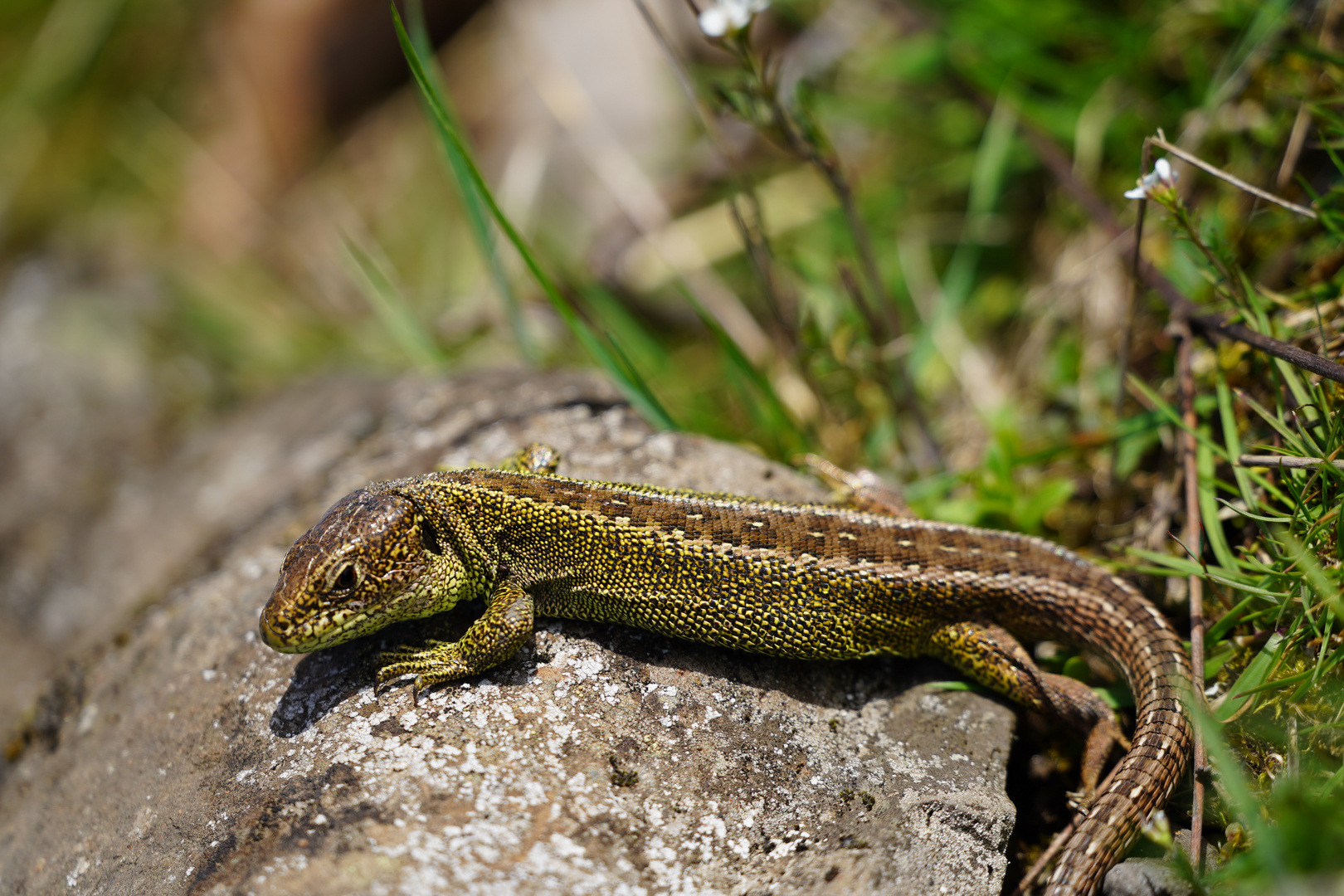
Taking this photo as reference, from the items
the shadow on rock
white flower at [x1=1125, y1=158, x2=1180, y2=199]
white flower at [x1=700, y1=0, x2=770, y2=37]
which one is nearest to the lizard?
the shadow on rock

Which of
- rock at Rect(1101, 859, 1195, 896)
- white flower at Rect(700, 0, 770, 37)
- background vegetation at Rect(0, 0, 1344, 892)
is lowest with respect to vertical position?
rock at Rect(1101, 859, 1195, 896)

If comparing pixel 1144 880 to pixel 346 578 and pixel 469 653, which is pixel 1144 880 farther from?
pixel 346 578

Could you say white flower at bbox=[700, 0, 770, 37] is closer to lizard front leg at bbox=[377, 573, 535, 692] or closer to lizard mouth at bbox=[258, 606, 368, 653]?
lizard front leg at bbox=[377, 573, 535, 692]

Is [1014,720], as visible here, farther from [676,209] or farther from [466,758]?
[676,209]

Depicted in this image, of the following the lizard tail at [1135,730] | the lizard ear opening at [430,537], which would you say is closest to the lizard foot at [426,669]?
the lizard ear opening at [430,537]

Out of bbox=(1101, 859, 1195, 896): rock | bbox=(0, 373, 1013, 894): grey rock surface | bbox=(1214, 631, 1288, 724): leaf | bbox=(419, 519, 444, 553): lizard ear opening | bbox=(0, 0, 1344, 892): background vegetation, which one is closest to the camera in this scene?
bbox=(1101, 859, 1195, 896): rock

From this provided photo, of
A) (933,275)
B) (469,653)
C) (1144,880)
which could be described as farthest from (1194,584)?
(933,275)
